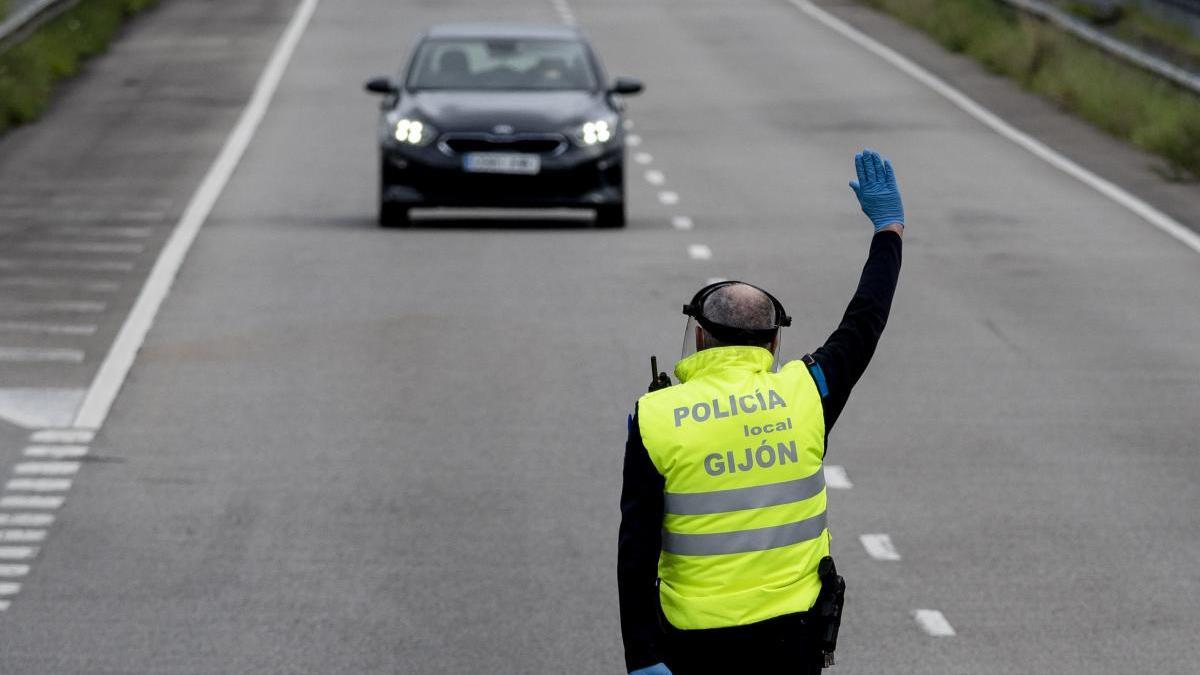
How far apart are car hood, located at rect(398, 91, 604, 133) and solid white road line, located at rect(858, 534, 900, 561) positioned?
10241 millimetres

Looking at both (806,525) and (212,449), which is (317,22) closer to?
(212,449)

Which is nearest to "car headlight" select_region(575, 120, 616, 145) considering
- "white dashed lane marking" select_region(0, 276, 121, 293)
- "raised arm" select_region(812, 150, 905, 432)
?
"white dashed lane marking" select_region(0, 276, 121, 293)

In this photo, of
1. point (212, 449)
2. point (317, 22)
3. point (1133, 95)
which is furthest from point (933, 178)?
point (317, 22)

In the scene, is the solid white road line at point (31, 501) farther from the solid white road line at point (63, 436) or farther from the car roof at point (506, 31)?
the car roof at point (506, 31)

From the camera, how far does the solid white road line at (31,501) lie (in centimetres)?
1173

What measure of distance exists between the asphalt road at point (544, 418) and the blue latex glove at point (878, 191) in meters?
2.93

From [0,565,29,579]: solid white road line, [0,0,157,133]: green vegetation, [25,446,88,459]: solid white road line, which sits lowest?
[0,0,157,133]: green vegetation

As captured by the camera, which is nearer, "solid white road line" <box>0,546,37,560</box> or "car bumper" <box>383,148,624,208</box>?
"solid white road line" <box>0,546,37,560</box>

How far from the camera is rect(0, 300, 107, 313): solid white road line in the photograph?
17.1 metres

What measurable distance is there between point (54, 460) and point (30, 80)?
58.4ft

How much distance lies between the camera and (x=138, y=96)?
30.9m

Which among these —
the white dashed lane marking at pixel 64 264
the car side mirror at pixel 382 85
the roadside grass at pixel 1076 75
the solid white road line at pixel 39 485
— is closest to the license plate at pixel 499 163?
the car side mirror at pixel 382 85

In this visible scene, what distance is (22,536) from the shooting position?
11.2 metres

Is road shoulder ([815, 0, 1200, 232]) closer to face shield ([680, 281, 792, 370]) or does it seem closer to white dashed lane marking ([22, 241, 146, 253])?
white dashed lane marking ([22, 241, 146, 253])
